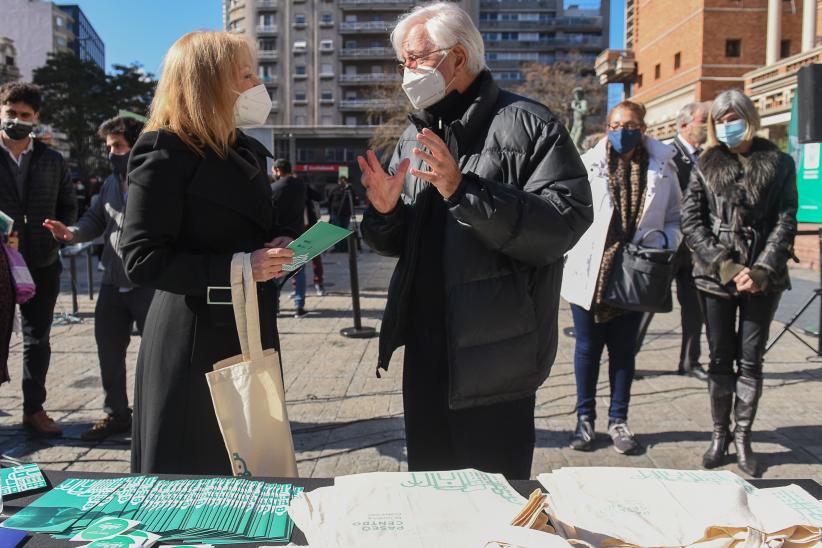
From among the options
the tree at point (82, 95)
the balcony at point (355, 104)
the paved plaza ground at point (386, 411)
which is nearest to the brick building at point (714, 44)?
the paved plaza ground at point (386, 411)

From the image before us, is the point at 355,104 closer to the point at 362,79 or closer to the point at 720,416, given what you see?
the point at 362,79

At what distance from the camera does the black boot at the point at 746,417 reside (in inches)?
146

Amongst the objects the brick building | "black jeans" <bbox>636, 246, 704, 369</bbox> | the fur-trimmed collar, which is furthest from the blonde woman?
the brick building

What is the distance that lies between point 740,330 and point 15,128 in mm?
4466

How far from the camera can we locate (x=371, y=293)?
1072 cm

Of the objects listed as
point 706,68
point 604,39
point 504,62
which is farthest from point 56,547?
point 604,39

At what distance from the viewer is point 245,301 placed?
2102 mm

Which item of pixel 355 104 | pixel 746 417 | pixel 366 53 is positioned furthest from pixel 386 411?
pixel 366 53

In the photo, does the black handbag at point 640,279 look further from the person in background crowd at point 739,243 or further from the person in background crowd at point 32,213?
the person in background crowd at point 32,213

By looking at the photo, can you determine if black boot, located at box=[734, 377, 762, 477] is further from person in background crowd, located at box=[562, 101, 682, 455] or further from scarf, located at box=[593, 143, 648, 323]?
scarf, located at box=[593, 143, 648, 323]

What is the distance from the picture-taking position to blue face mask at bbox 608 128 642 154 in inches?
155

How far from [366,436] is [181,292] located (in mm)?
2450

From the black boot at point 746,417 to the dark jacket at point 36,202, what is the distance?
4297 millimetres

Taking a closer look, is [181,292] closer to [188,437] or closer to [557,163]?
[188,437]
